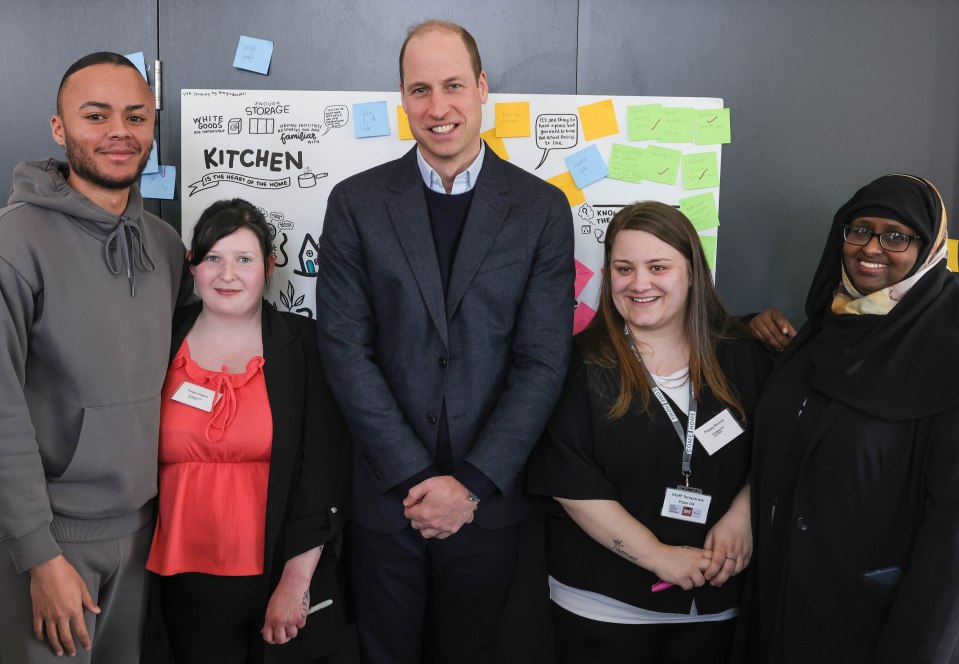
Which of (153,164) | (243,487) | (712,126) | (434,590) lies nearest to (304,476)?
(243,487)

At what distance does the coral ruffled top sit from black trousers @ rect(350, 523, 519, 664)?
0.30 m

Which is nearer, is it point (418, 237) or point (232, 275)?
point (418, 237)

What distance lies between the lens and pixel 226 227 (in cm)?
203

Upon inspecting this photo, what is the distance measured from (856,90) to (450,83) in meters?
1.69

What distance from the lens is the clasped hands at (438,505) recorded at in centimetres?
177

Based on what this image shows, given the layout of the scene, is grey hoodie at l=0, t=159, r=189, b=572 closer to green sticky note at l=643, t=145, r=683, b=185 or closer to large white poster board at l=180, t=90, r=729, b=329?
large white poster board at l=180, t=90, r=729, b=329

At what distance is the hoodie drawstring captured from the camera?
1.86 m

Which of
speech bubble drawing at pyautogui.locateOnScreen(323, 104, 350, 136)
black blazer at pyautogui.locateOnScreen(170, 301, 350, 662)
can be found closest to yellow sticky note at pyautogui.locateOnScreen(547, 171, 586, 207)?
speech bubble drawing at pyautogui.locateOnScreen(323, 104, 350, 136)

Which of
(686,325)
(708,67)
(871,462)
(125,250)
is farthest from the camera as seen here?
(708,67)

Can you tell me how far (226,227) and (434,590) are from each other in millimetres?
1133

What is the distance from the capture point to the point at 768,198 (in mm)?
2695

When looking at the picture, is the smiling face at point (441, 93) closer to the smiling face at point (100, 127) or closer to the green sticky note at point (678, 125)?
the smiling face at point (100, 127)

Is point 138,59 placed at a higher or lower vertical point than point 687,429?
higher

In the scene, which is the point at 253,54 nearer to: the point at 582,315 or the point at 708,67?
the point at 582,315
